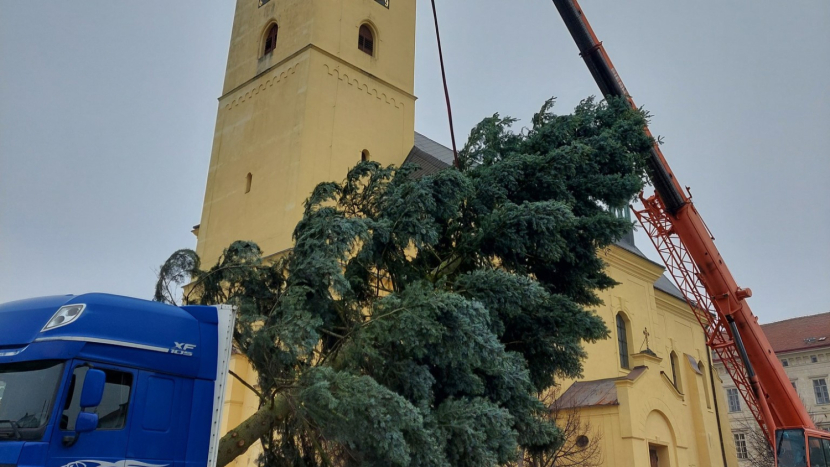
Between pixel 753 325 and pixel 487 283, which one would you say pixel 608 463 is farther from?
pixel 487 283

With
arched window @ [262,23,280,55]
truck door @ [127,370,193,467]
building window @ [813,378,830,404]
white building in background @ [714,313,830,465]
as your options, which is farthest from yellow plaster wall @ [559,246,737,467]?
building window @ [813,378,830,404]

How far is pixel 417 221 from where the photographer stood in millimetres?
9172

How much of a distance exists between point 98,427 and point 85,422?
0.87ft

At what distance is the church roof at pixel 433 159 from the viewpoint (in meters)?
19.4

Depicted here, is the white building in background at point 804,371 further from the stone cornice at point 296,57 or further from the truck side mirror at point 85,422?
the truck side mirror at point 85,422

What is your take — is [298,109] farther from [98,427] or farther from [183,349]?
[98,427]

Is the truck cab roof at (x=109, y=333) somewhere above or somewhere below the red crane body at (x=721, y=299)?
below

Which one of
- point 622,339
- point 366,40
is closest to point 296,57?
point 366,40

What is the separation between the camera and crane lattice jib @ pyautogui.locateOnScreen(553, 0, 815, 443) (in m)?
15.6

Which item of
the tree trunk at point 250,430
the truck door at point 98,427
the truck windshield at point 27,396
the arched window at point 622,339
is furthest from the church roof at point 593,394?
the truck windshield at point 27,396

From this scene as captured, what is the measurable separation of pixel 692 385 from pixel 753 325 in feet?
36.8

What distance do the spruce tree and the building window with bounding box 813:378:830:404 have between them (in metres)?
38.1

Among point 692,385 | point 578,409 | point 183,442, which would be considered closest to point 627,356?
point 692,385

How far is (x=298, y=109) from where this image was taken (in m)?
18.0
